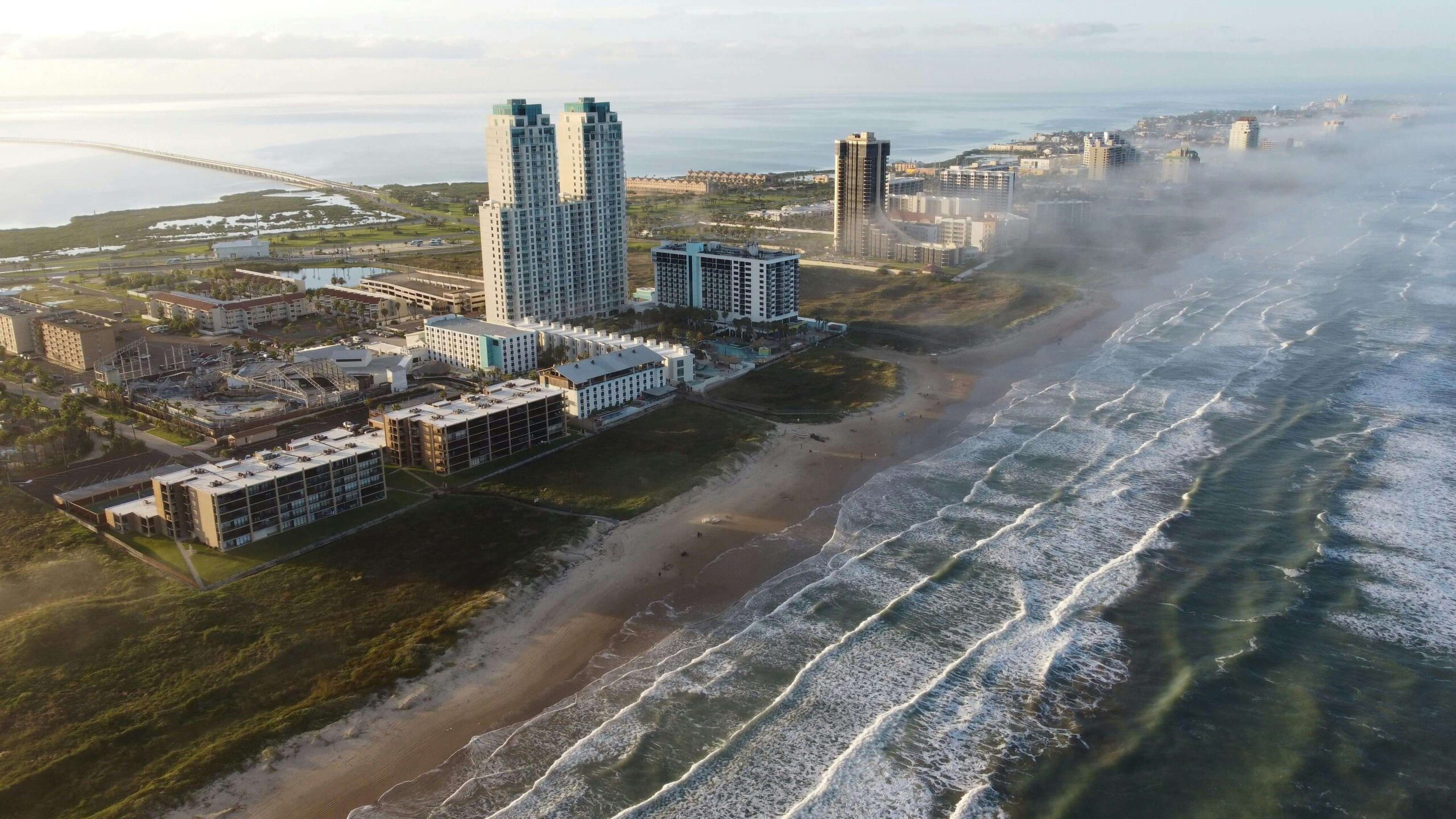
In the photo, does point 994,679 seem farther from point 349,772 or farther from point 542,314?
point 542,314

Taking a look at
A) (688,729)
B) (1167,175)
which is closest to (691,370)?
(688,729)

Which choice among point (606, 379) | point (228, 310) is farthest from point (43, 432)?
point (228, 310)

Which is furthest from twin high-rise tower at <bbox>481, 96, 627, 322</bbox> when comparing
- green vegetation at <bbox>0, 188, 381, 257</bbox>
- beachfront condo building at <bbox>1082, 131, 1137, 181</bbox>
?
beachfront condo building at <bbox>1082, 131, 1137, 181</bbox>

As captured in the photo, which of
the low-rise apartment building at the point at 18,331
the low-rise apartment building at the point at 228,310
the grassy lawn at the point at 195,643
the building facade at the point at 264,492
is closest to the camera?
the grassy lawn at the point at 195,643

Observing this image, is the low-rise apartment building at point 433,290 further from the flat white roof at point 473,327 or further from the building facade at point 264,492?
the building facade at point 264,492

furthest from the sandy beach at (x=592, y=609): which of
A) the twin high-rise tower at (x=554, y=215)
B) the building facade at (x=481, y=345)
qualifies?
the twin high-rise tower at (x=554, y=215)

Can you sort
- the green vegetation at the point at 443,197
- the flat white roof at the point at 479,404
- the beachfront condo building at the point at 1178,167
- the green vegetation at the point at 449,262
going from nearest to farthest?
the flat white roof at the point at 479,404 → the green vegetation at the point at 449,262 → the green vegetation at the point at 443,197 → the beachfront condo building at the point at 1178,167
